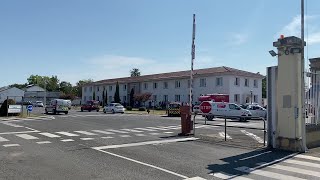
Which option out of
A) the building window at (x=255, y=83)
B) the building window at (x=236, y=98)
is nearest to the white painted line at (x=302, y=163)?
the building window at (x=236, y=98)

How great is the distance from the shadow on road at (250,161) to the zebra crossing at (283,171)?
0.27ft

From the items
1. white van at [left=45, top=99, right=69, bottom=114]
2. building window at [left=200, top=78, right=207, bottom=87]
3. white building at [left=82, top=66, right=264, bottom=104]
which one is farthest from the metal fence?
building window at [left=200, top=78, right=207, bottom=87]

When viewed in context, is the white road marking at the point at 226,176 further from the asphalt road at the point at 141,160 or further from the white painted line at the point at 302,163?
the white painted line at the point at 302,163

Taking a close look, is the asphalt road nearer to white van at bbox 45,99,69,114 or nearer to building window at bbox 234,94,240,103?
white van at bbox 45,99,69,114

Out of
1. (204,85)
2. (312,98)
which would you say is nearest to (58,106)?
(204,85)

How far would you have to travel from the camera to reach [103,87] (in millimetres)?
93375

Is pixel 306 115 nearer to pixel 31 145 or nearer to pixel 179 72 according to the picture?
pixel 31 145

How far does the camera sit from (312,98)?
13.4 meters

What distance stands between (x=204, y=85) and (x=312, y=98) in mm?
49555

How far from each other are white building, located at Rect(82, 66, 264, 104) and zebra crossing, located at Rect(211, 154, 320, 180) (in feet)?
158

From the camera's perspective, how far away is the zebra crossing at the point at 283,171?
337 inches

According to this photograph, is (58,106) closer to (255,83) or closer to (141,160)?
(255,83)

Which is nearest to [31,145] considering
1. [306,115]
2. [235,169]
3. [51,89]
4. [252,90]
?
Result: [235,169]

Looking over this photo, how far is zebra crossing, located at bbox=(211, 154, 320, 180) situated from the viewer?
337 inches
